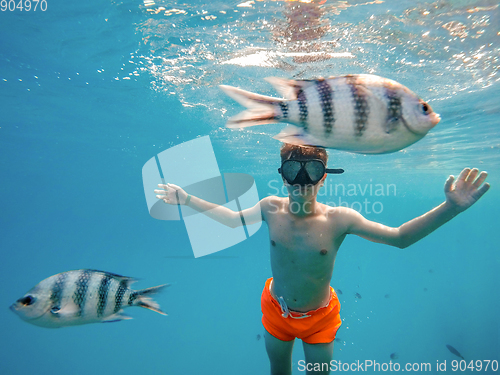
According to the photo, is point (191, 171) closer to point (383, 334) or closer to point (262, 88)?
point (262, 88)

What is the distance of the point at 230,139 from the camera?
1856 centimetres

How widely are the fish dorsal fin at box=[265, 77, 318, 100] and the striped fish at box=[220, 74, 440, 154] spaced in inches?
1.3

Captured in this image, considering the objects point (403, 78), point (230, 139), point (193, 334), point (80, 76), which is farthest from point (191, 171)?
point (403, 78)

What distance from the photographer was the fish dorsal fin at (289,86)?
4.50ft

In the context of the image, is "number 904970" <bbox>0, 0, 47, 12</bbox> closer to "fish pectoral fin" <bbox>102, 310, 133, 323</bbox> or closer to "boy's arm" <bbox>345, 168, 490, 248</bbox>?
"fish pectoral fin" <bbox>102, 310, 133, 323</bbox>

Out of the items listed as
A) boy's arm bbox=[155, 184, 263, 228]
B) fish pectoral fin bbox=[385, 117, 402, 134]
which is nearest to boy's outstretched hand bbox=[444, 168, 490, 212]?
fish pectoral fin bbox=[385, 117, 402, 134]

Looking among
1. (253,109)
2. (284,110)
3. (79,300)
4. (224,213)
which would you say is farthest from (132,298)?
(284,110)

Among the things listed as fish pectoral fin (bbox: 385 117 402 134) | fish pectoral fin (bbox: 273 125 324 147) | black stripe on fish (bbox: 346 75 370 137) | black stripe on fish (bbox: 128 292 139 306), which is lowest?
black stripe on fish (bbox: 128 292 139 306)

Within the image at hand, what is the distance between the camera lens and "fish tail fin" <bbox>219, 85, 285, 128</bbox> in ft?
4.37

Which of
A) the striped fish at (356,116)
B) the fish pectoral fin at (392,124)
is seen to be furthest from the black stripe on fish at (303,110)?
the fish pectoral fin at (392,124)

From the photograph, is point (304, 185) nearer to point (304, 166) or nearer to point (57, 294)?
point (304, 166)

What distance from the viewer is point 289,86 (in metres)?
1.40

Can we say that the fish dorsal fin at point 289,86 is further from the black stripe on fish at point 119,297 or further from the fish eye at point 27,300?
the fish eye at point 27,300

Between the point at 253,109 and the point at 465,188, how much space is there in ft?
7.57
